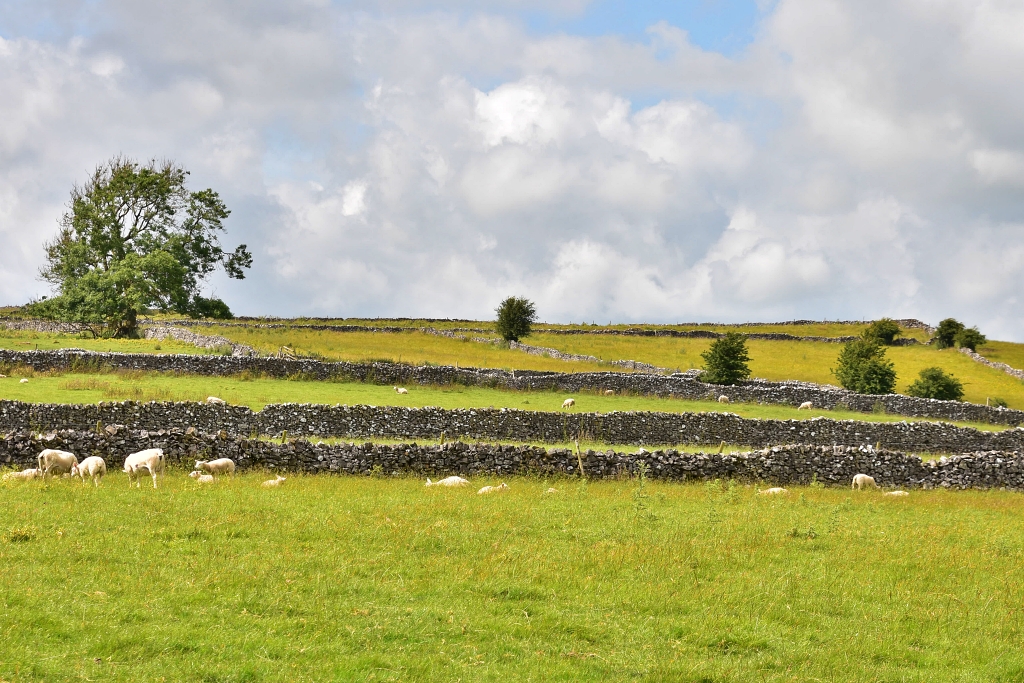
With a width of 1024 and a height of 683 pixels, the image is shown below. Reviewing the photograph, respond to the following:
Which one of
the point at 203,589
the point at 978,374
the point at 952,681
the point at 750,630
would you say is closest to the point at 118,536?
the point at 203,589

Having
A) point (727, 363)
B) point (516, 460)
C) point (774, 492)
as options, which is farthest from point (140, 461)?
point (727, 363)

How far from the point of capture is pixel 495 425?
106 ft

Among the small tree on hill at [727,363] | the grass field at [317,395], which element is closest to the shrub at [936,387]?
the grass field at [317,395]

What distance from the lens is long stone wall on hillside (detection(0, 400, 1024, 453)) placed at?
89.0ft

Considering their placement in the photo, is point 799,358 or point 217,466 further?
point 799,358

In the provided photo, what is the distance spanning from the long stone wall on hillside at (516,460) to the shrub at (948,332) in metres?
59.7

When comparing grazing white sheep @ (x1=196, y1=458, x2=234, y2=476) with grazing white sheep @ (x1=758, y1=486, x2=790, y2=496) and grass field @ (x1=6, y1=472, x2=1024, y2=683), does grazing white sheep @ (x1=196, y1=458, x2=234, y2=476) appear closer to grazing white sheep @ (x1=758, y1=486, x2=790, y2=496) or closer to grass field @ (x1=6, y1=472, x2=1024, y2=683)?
grass field @ (x1=6, y1=472, x2=1024, y2=683)

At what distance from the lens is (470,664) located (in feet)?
28.9

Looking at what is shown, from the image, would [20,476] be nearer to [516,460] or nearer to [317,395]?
[516,460]

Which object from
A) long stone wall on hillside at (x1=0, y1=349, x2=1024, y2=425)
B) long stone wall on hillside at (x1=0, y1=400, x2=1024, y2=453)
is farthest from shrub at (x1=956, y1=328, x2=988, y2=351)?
long stone wall on hillside at (x1=0, y1=400, x2=1024, y2=453)

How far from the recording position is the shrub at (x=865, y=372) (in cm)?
5503

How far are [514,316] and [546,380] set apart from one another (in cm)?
2738

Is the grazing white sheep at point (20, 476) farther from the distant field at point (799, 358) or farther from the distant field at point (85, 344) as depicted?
the distant field at point (799, 358)

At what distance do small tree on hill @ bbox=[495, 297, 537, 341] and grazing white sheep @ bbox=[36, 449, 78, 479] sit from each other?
183 feet
